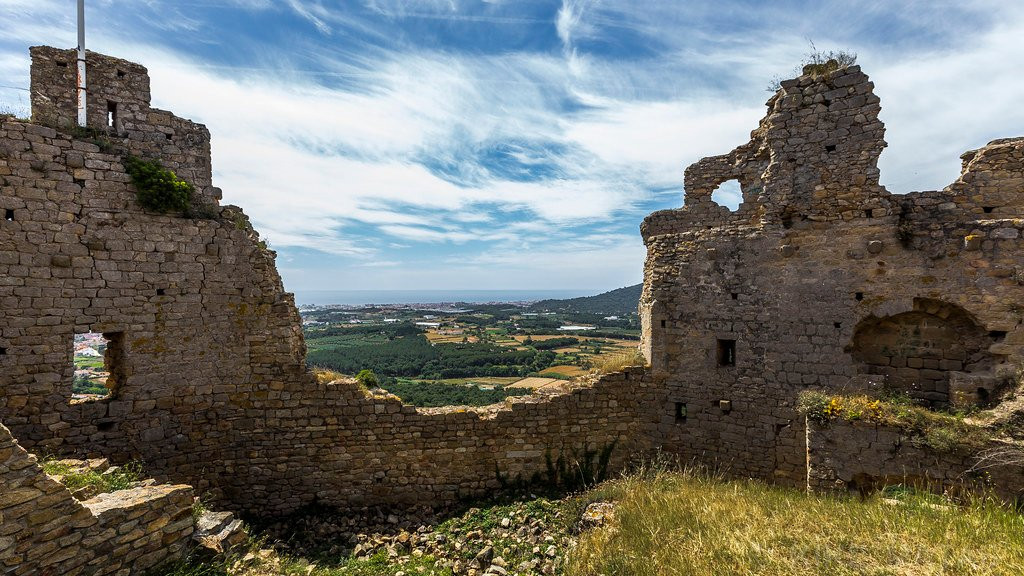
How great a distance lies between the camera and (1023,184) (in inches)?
256

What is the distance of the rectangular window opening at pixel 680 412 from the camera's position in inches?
327

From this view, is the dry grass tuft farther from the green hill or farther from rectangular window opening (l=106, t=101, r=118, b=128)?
the green hill

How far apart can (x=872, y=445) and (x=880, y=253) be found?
9.36 feet

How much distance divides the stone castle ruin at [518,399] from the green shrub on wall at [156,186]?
0.15 metres

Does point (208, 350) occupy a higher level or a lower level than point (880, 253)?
lower

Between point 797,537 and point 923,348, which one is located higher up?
point 923,348

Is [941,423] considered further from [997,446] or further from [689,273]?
[689,273]

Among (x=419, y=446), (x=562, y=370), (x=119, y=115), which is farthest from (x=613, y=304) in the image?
(x=119, y=115)

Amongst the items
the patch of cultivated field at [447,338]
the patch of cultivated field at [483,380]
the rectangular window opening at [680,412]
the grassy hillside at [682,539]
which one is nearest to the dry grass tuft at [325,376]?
the grassy hillside at [682,539]

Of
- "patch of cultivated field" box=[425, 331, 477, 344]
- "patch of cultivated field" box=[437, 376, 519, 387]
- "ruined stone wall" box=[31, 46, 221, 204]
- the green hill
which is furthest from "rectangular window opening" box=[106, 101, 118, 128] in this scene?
the green hill

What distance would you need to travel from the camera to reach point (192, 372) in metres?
7.12

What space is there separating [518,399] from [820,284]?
5.29m

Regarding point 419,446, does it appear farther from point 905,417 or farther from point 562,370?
point 562,370

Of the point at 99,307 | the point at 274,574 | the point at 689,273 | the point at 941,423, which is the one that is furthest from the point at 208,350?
the point at 941,423
